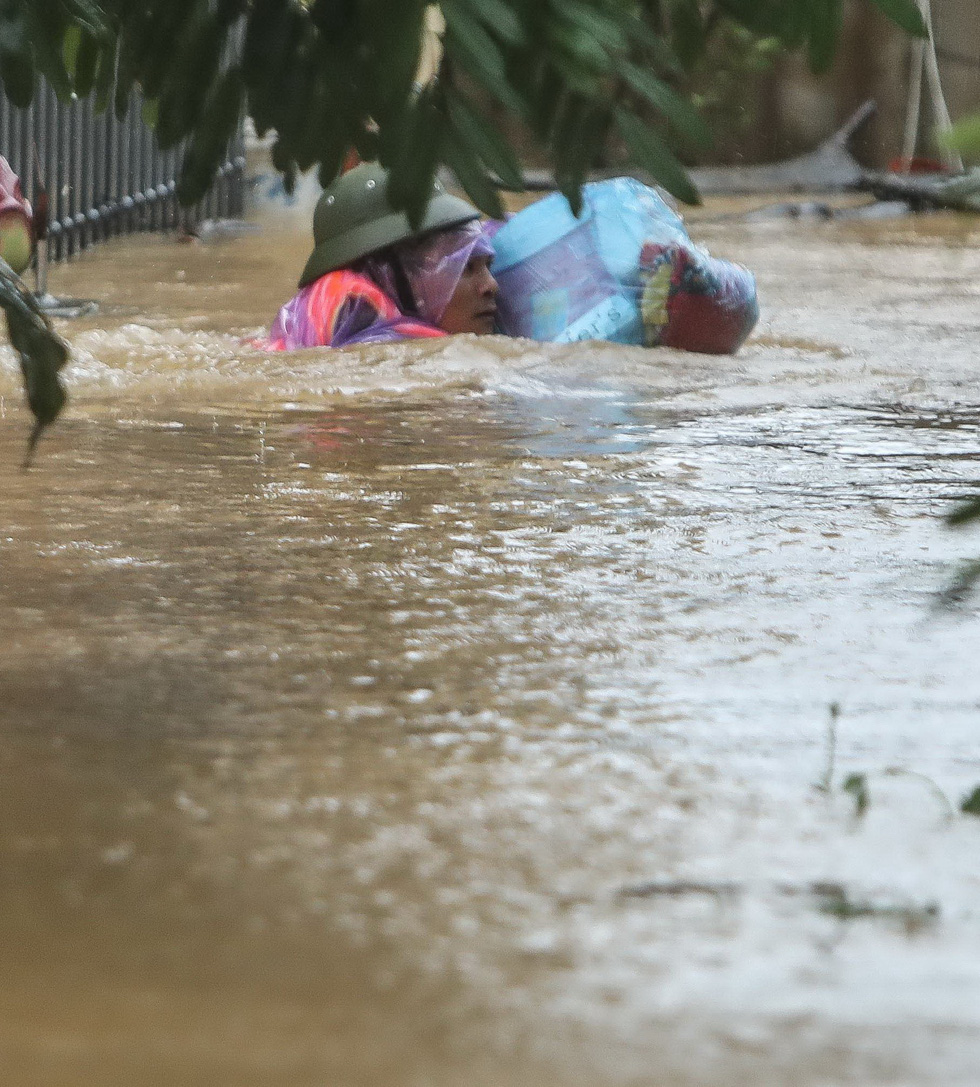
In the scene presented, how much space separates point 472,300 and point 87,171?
425cm

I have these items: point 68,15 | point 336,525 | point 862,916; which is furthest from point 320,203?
point 862,916

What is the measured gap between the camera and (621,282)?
16.2 ft

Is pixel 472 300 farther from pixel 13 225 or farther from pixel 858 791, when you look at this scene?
pixel 858 791

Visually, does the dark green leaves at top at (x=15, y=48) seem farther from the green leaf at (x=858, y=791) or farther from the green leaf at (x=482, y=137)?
the green leaf at (x=858, y=791)

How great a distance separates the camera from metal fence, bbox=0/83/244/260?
7.47m

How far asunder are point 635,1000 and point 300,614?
1.08m

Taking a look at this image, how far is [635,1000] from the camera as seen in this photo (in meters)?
1.29

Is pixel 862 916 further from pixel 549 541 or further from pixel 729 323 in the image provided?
pixel 729 323

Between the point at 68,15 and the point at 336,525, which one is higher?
the point at 68,15

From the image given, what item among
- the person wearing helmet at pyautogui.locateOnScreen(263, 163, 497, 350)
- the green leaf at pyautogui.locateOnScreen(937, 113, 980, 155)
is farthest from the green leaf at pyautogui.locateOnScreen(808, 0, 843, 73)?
the person wearing helmet at pyautogui.locateOnScreen(263, 163, 497, 350)

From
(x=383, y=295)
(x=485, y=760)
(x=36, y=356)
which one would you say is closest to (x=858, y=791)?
(x=485, y=760)

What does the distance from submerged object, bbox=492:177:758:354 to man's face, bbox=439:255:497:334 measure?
0.12 meters

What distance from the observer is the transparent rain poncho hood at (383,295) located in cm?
491

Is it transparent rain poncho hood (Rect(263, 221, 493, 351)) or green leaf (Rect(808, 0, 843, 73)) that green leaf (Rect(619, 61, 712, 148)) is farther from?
transparent rain poncho hood (Rect(263, 221, 493, 351))
